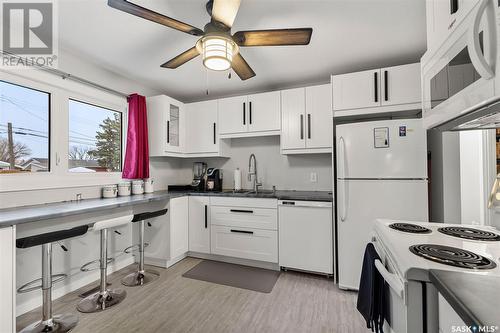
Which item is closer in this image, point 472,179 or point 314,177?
point 472,179

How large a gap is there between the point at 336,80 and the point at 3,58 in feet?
9.86

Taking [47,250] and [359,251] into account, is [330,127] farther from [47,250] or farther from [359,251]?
[47,250]

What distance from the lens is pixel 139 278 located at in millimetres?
2447

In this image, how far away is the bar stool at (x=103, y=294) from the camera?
195 cm

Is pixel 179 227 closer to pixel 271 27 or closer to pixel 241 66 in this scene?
pixel 241 66

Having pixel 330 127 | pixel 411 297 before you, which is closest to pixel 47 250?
pixel 411 297

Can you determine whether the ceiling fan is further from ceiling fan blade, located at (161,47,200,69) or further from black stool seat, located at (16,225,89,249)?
black stool seat, located at (16,225,89,249)

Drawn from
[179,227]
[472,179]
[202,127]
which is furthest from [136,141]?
[472,179]

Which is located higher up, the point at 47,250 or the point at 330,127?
the point at 330,127

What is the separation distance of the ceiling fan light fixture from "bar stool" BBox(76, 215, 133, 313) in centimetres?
163

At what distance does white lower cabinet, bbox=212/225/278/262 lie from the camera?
266cm

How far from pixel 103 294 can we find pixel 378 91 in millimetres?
3275

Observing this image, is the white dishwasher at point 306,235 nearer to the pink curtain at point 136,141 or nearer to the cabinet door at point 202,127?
the cabinet door at point 202,127

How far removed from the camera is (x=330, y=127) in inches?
104
